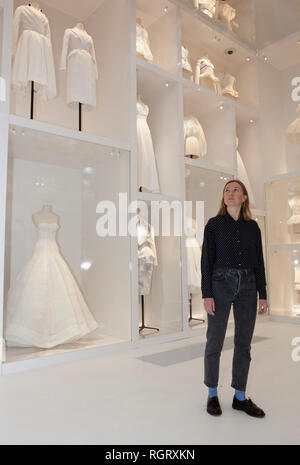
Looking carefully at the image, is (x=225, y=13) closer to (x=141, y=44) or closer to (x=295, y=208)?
(x=141, y=44)

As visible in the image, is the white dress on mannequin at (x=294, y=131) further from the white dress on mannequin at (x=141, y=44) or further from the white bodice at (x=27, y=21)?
the white bodice at (x=27, y=21)

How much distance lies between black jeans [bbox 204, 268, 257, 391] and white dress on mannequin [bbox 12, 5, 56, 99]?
2.62 metres

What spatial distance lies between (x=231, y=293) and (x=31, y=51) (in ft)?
9.51

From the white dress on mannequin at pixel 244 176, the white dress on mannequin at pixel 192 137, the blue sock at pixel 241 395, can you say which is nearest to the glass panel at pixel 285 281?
the white dress on mannequin at pixel 244 176

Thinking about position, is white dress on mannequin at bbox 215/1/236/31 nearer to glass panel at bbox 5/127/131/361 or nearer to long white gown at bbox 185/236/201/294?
glass panel at bbox 5/127/131/361

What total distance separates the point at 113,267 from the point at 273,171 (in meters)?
3.45

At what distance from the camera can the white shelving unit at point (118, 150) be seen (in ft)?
10.2

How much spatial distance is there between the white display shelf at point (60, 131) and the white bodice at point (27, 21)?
0.82m

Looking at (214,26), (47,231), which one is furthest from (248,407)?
(214,26)

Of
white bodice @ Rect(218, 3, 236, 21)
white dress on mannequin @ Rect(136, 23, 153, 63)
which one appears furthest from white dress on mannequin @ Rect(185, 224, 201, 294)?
white bodice @ Rect(218, 3, 236, 21)

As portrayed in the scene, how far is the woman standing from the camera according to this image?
201cm

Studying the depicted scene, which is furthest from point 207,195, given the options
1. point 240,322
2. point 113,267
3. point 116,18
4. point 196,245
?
point 240,322

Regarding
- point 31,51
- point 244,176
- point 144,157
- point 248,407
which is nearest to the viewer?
point 248,407

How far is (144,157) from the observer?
163 inches
